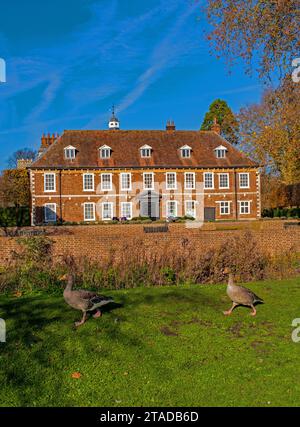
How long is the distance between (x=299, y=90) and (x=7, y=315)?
34.9 ft

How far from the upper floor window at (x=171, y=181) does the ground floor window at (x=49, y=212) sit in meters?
12.1

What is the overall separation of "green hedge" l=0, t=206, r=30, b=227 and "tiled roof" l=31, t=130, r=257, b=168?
16.0 ft

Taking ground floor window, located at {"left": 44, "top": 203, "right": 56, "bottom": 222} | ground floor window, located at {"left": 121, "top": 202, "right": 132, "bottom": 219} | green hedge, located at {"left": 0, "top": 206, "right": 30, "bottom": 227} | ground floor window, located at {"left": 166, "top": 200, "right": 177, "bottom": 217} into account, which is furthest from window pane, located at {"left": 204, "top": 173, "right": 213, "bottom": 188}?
green hedge, located at {"left": 0, "top": 206, "right": 30, "bottom": 227}

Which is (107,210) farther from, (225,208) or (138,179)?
(225,208)

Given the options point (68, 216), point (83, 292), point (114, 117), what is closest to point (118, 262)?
point (83, 292)

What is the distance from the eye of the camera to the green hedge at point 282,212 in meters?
43.5

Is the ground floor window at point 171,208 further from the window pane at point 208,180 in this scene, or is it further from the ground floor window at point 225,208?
the ground floor window at point 225,208

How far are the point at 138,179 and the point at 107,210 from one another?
466 centimetres

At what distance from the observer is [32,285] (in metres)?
11.1

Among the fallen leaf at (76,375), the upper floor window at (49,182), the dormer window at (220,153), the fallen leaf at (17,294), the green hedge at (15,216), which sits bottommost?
the fallen leaf at (76,375)

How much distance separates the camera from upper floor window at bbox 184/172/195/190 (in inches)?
1759

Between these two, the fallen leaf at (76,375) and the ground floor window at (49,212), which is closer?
the fallen leaf at (76,375)

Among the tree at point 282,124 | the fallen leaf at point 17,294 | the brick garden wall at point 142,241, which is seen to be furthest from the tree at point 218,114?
the fallen leaf at point 17,294

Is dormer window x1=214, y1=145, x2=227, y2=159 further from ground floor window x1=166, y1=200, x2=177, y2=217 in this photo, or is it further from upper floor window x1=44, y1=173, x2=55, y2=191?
upper floor window x1=44, y1=173, x2=55, y2=191
